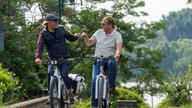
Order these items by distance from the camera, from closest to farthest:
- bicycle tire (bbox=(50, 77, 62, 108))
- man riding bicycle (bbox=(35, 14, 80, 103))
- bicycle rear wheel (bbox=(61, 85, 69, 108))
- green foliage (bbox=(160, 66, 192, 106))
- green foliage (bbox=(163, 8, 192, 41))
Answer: bicycle tire (bbox=(50, 77, 62, 108)) < man riding bicycle (bbox=(35, 14, 80, 103)) < bicycle rear wheel (bbox=(61, 85, 69, 108)) < green foliage (bbox=(160, 66, 192, 106)) < green foliage (bbox=(163, 8, 192, 41))

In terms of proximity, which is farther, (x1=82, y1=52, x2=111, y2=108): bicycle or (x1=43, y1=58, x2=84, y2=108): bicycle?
(x1=82, y1=52, x2=111, y2=108): bicycle

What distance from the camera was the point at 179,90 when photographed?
17203 mm

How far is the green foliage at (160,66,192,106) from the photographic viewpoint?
16938mm

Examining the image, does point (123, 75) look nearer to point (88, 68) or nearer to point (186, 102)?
point (88, 68)

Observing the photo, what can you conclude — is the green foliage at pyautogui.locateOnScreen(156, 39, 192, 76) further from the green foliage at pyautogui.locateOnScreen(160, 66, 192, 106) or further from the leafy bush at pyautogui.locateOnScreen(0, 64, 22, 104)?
the leafy bush at pyautogui.locateOnScreen(0, 64, 22, 104)

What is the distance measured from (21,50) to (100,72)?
7.59 m

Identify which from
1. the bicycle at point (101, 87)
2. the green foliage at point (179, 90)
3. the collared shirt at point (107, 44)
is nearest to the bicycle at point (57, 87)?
the bicycle at point (101, 87)

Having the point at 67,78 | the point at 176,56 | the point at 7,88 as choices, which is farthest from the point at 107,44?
the point at 176,56

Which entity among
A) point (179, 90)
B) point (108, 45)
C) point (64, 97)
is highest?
point (108, 45)

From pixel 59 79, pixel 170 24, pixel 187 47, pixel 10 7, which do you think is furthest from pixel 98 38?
pixel 170 24

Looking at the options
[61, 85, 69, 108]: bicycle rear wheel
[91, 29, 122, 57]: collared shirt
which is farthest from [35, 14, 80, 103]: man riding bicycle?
[91, 29, 122, 57]: collared shirt

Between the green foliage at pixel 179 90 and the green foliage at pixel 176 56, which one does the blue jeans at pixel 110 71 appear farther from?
the green foliage at pixel 176 56

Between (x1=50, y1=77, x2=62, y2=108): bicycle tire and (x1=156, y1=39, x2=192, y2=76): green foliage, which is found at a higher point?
(x1=156, y1=39, x2=192, y2=76): green foliage

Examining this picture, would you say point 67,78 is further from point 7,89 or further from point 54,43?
point 7,89
